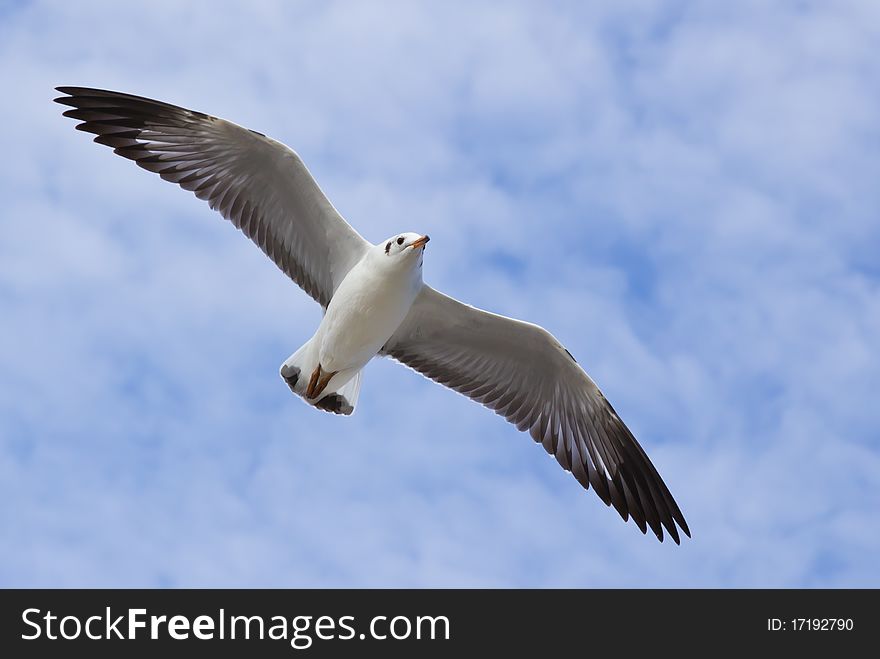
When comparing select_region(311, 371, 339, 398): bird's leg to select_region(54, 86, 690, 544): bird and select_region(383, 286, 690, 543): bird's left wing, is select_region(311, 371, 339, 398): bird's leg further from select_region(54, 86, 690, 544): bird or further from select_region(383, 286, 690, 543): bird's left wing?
select_region(383, 286, 690, 543): bird's left wing

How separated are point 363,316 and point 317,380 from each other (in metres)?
0.92

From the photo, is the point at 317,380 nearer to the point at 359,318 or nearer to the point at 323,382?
the point at 323,382

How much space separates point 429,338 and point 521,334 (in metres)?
0.98

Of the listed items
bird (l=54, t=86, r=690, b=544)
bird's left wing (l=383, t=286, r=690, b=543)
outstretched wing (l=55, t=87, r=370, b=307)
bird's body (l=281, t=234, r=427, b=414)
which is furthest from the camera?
bird's left wing (l=383, t=286, r=690, b=543)

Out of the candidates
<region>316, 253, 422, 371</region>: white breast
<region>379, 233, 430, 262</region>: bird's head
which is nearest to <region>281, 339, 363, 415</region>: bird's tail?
<region>316, 253, 422, 371</region>: white breast

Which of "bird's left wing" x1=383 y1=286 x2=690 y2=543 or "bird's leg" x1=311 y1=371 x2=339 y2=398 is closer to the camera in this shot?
"bird's leg" x1=311 y1=371 x2=339 y2=398

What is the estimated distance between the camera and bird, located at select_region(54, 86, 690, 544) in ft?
40.4

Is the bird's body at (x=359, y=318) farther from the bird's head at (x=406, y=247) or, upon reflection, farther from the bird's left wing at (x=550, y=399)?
the bird's left wing at (x=550, y=399)

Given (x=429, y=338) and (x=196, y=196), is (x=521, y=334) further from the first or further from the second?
(x=196, y=196)

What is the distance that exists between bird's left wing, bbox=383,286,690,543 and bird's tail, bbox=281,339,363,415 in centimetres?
66

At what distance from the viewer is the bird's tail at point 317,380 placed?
12688 mm

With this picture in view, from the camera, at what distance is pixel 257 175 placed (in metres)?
12.6

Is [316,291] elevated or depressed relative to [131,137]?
depressed
